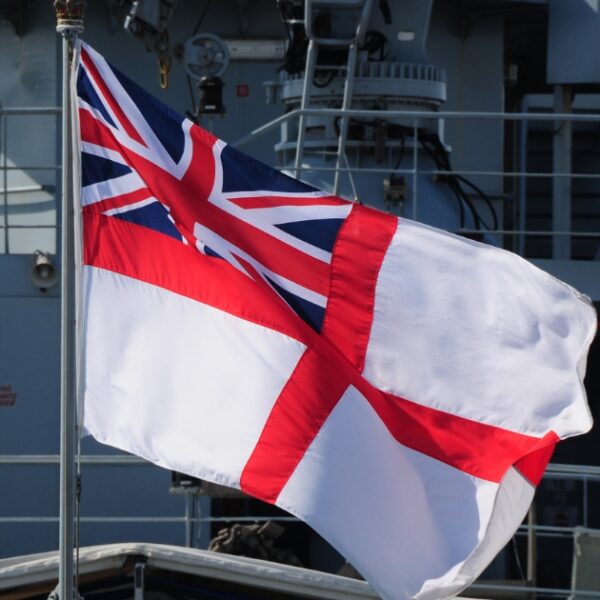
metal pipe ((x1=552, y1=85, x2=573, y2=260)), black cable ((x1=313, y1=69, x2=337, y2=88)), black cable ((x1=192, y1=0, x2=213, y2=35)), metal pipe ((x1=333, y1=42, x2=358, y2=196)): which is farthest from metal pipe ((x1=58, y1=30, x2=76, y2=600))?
metal pipe ((x1=552, y1=85, x2=573, y2=260))

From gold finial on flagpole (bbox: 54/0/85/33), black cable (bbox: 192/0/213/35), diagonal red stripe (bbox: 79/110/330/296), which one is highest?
black cable (bbox: 192/0/213/35)

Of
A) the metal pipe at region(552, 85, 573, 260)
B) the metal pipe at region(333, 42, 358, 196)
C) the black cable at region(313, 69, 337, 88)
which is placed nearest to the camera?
the metal pipe at region(333, 42, 358, 196)

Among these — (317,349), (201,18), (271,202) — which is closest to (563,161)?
(201,18)

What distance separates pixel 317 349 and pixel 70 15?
Answer: 1.03 m

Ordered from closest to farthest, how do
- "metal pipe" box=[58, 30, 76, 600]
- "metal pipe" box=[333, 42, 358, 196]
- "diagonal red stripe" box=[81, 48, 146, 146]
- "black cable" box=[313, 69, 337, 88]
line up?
"metal pipe" box=[58, 30, 76, 600] < "diagonal red stripe" box=[81, 48, 146, 146] < "metal pipe" box=[333, 42, 358, 196] < "black cable" box=[313, 69, 337, 88]

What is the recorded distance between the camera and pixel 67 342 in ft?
11.2

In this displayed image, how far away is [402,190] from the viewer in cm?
626

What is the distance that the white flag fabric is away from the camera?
11.2 feet

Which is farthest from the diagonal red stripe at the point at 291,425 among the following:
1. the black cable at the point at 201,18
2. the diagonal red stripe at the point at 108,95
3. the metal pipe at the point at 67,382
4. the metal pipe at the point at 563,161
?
the black cable at the point at 201,18

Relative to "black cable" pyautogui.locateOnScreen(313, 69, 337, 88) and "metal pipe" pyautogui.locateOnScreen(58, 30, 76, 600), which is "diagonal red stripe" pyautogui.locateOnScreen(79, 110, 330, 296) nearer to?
"metal pipe" pyautogui.locateOnScreen(58, 30, 76, 600)

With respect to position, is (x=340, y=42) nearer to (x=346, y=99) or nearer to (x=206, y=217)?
(x=346, y=99)

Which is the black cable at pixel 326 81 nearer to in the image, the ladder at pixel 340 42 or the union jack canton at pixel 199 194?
the ladder at pixel 340 42

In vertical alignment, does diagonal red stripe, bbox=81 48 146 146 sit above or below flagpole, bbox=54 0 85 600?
above

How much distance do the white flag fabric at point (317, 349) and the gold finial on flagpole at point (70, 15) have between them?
14 centimetres
